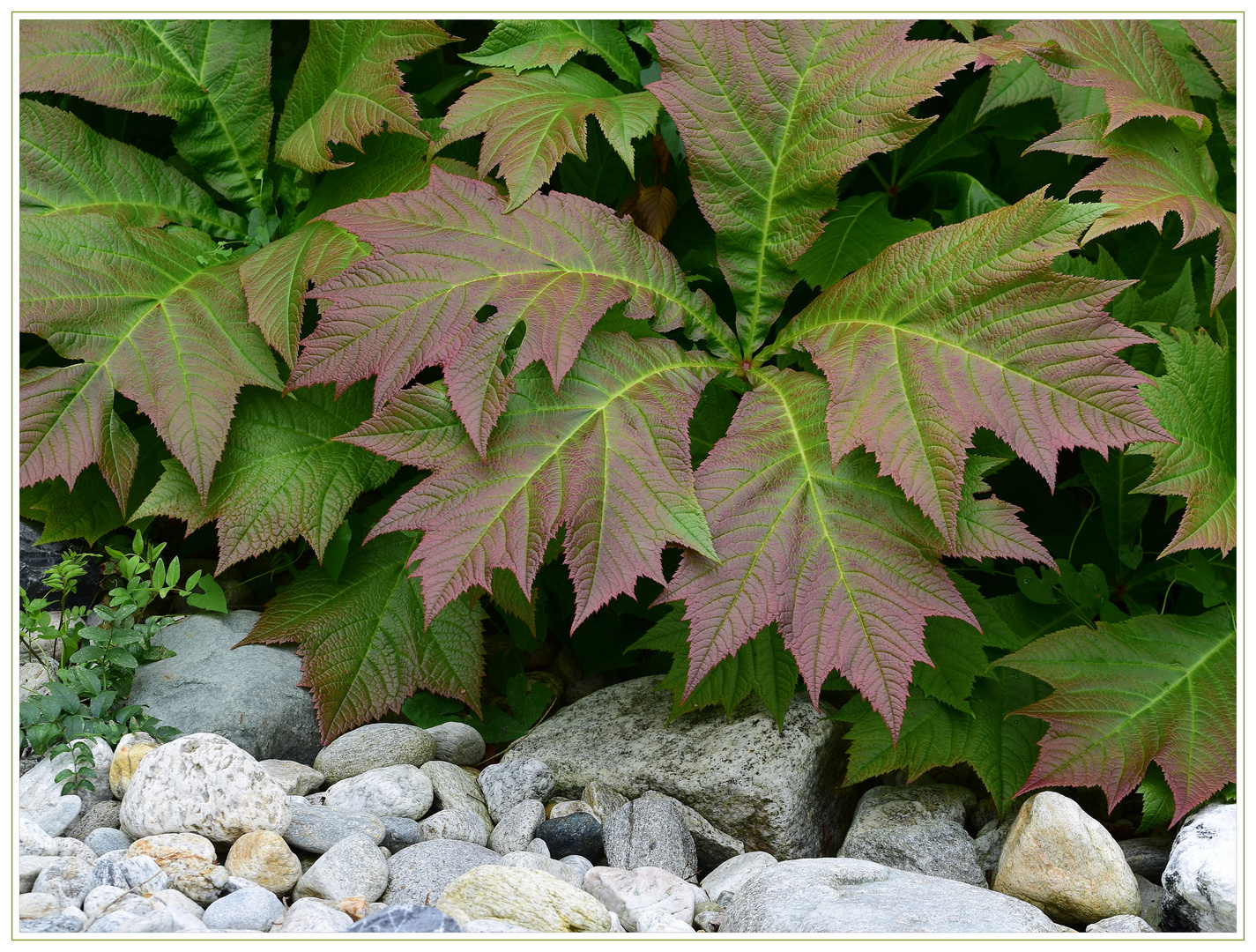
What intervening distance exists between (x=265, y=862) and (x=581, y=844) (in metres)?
0.52

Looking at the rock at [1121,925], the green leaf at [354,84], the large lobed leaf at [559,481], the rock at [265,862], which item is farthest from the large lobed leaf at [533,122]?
the rock at [1121,925]

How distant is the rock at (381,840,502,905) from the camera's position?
1550 millimetres

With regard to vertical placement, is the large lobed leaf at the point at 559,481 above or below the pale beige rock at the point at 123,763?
above

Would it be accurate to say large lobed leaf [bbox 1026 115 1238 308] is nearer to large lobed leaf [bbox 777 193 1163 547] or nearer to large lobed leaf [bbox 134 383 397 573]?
large lobed leaf [bbox 777 193 1163 547]

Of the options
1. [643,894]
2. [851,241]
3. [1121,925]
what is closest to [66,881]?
[643,894]

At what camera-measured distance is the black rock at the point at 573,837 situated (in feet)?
5.82

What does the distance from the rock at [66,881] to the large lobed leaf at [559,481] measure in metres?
0.60

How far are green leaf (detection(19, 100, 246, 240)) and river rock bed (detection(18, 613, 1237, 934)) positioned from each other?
2.90 feet

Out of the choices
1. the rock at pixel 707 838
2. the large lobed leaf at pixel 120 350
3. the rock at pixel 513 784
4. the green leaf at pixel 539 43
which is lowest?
the rock at pixel 707 838

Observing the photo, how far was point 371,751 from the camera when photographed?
6.27 feet

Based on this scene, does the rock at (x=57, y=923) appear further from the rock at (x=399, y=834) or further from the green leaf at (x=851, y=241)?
the green leaf at (x=851, y=241)

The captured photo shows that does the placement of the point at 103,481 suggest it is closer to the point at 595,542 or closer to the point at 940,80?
the point at 595,542

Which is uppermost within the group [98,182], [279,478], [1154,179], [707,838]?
[1154,179]

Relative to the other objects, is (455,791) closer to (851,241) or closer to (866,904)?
(866,904)
